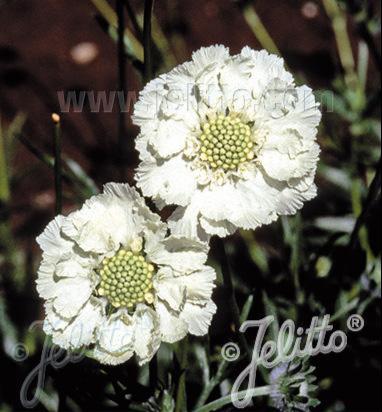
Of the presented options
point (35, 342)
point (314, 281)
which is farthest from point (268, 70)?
point (35, 342)

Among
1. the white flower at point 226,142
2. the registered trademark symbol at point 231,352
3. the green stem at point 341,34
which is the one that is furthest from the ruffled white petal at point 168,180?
the green stem at point 341,34

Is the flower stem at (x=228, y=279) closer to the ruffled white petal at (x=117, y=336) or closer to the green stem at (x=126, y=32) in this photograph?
the ruffled white petal at (x=117, y=336)

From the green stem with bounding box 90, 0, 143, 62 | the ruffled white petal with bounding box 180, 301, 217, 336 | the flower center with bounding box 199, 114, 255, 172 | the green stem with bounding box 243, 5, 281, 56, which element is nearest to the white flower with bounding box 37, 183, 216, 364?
the ruffled white petal with bounding box 180, 301, 217, 336

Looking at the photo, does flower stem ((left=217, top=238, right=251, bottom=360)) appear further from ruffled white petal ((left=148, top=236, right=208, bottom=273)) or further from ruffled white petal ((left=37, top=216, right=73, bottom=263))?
ruffled white petal ((left=37, top=216, right=73, bottom=263))

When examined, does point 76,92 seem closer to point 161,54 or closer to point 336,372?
point 161,54

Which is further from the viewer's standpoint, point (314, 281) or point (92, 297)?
point (314, 281)

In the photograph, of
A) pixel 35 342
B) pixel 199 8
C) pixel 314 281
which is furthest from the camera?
pixel 199 8

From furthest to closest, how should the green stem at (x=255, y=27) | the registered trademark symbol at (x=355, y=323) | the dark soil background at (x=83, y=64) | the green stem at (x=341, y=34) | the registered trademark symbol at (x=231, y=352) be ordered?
the dark soil background at (x=83, y=64) < the green stem at (x=341, y=34) < the green stem at (x=255, y=27) < the registered trademark symbol at (x=355, y=323) < the registered trademark symbol at (x=231, y=352)

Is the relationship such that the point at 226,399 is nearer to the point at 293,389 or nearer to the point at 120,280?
the point at 293,389
